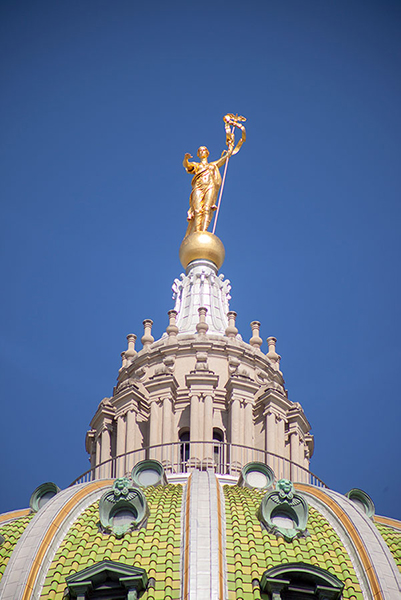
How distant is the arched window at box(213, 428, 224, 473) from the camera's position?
5809 centimetres

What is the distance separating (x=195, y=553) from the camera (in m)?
47.4

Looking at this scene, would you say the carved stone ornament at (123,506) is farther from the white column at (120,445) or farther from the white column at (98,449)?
the white column at (98,449)

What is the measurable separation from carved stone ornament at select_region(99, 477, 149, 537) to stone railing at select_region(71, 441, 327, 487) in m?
6.58

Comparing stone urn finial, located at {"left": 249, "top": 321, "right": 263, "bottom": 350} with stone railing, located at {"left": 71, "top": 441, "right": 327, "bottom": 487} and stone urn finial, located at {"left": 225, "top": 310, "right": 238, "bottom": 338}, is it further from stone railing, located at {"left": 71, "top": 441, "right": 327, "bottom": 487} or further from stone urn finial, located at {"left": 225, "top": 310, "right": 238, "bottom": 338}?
stone railing, located at {"left": 71, "top": 441, "right": 327, "bottom": 487}

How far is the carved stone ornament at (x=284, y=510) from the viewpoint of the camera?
50.4m

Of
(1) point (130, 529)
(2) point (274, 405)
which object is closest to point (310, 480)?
(2) point (274, 405)

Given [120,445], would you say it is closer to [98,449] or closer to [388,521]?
[98,449]

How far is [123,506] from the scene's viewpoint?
50.5 metres

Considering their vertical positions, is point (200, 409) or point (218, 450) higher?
Result: point (200, 409)

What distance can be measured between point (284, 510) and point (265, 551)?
2.30 meters

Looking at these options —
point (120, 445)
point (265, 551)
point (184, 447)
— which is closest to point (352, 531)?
point (265, 551)

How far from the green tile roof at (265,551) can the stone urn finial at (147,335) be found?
13.9 meters

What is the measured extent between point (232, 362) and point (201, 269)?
22.8 ft

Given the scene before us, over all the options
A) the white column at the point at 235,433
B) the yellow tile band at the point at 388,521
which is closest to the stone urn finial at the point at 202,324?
the white column at the point at 235,433
